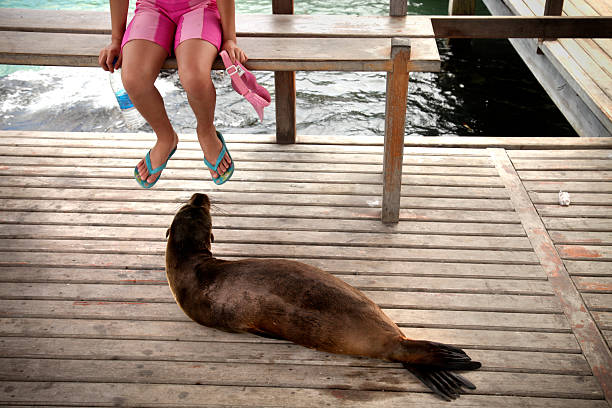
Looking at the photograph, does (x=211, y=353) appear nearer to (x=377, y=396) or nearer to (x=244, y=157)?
(x=377, y=396)

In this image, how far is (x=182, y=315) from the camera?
218cm

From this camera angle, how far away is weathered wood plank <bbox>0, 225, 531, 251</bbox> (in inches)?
99.8

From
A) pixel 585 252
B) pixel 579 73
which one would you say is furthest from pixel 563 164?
pixel 579 73

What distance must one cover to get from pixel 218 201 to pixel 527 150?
6.00 ft

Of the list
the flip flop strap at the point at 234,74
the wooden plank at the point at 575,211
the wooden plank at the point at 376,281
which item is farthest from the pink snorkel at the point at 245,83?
the wooden plank at the point at 575,211

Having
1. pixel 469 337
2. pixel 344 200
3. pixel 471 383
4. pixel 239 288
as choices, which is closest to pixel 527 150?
pixel 344 200

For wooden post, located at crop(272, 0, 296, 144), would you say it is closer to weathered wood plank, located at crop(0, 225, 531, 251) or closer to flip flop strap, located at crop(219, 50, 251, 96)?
flip flop strap, located at crop(219, 50, 251, 96)

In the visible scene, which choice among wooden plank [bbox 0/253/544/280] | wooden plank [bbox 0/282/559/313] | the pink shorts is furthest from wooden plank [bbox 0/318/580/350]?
the pink shorts

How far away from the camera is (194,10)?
8.23 ft

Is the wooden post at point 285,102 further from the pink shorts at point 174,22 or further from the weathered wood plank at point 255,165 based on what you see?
the pink shorts at point 174,22

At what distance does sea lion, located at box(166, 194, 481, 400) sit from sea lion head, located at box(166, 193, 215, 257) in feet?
0.50

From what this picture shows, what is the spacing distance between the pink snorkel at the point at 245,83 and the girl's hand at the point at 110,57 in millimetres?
456

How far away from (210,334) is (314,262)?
577mm

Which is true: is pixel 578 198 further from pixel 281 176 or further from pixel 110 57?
pixel 110 57
